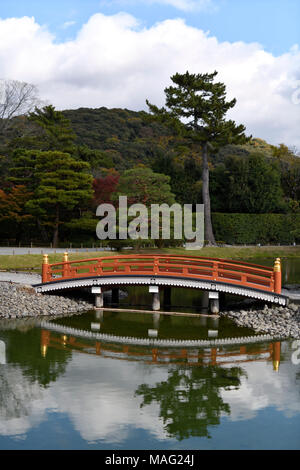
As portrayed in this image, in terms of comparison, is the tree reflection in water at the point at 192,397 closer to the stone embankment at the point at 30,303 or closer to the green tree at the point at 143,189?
the stone embankment at the point at 30,303

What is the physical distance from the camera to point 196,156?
72.9 meters

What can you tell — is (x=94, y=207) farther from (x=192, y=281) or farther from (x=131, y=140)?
(x=131, y=140)

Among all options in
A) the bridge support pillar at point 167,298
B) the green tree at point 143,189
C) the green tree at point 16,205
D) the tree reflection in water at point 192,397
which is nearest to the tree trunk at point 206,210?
the green tree at point 143,189

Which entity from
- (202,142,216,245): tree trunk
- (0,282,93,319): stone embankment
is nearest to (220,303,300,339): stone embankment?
(0,282,93,319): stone embankment

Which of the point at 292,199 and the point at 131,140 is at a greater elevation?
the point at 131,140

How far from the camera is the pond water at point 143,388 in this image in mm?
10875

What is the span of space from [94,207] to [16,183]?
340 inches

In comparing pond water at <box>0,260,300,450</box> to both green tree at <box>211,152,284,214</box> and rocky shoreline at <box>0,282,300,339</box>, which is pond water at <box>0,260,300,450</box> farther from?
green tree at <box>211,152,284,214</box>

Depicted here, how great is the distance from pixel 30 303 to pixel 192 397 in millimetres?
11478

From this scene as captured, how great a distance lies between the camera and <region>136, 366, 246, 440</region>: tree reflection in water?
11470 millimetres

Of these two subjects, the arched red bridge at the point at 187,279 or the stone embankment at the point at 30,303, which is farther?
the stone embankment at the point at 30,303

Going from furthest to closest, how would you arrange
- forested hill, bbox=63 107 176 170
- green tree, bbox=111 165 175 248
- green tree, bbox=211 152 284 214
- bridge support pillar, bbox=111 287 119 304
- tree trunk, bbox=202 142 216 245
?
forested hill, bbox=63 107 176 170 → green tree, bbox=211 152 284 214 → tree trunk, bbox=202 142 216 245 → green tree, bbox=111 165 175 248 → bridge support pillar, bbox=111 287 119 304

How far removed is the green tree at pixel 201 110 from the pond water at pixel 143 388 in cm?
3076

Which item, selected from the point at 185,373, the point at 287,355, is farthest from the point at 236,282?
the point at 185,373
